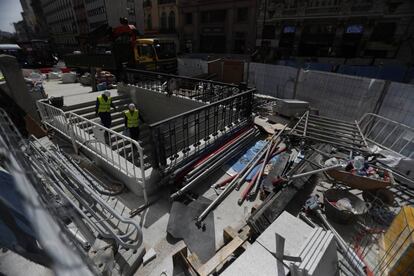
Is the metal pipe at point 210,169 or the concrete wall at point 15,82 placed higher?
the concrete wall at point 15,82

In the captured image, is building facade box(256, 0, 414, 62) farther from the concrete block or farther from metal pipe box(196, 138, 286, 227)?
the concrete block

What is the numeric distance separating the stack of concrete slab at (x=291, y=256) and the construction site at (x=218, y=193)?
1 centimetres

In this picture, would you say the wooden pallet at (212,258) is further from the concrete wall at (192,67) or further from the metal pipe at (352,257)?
the concrete wall at (192,67)

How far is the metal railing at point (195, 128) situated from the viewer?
14.8ft

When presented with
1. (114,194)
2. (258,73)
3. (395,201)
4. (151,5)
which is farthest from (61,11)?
(395,201)

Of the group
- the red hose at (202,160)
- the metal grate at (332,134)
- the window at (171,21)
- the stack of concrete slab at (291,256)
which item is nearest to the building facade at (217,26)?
the window at (171,21)

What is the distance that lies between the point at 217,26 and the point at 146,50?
62.8ft

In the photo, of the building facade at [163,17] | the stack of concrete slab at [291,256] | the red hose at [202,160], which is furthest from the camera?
the building facade at [163,17]

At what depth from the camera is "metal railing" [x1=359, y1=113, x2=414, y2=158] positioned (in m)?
5.68

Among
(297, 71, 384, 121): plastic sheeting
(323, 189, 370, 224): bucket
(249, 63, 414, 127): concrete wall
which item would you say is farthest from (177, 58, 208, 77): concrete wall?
(323, 189, 370, 224): bucket

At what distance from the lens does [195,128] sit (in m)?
5.48

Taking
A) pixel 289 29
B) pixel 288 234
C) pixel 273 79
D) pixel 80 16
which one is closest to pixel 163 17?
pixel 289 29

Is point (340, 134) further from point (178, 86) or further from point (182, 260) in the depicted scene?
point (178, 86)

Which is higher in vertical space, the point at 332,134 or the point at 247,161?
the point at 332,134
